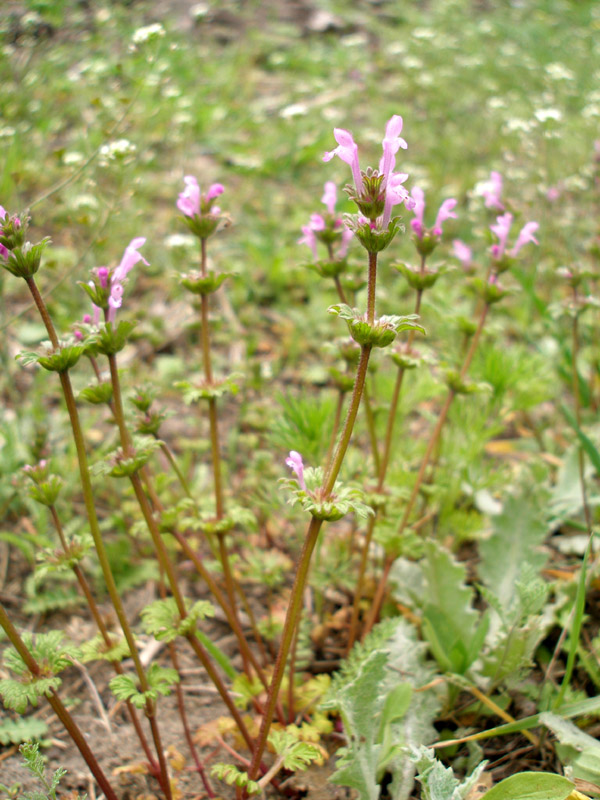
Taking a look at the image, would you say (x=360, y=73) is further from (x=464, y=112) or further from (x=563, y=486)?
(x=563, y=486)

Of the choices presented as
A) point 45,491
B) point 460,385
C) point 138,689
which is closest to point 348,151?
point 460,385

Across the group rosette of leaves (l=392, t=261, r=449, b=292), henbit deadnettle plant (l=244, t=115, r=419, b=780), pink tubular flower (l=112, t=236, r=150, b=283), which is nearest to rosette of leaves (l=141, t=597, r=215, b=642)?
henbit deadnettle plant (l=244, t=115, r=419, b=780)

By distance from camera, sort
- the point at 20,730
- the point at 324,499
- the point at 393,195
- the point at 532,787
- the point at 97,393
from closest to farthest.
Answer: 1. the point at 393,195
2. the point at 324,499
3. the point at 532,787
4. the point at 97,393
5. the point at 20,730

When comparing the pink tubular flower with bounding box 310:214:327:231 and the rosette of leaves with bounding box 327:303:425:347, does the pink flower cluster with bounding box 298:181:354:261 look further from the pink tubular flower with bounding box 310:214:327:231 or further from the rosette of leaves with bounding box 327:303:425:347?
the rosette of leaves with bounding box 327:303:425:347

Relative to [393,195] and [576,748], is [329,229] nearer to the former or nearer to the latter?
[393,195]

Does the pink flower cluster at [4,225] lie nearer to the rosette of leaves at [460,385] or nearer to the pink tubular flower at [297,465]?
the pink tubular flower at [297,465]

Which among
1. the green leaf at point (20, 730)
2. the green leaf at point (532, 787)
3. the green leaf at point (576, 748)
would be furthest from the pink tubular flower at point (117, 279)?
the green leaf at point (576, 748)

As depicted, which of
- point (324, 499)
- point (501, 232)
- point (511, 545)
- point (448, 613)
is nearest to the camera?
point (324, 499)
